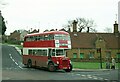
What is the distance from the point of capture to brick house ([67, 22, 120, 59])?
72.4 m

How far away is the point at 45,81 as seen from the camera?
23031 mm

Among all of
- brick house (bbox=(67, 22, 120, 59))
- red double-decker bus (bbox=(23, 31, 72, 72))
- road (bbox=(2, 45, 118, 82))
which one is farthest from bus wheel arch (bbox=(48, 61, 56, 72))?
brick house (bbox=(67, 22, 120, 59))

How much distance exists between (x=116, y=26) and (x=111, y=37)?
120 inches

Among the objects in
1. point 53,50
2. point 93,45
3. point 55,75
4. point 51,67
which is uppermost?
point 93,45

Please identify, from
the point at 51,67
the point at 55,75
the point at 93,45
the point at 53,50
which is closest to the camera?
the point at 55,75

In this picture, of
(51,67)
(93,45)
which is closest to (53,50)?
(51,67)

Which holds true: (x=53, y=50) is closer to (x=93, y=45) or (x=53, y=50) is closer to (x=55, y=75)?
(x=55, y=75)

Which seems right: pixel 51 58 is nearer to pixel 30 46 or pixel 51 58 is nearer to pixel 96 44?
pixel 30 46

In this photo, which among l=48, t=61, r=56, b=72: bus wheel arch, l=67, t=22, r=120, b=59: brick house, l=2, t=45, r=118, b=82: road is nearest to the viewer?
l=2, t=45, r=118, b=82: road

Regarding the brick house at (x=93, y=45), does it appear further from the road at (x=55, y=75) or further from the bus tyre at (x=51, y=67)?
the road at (x=55, y=75)

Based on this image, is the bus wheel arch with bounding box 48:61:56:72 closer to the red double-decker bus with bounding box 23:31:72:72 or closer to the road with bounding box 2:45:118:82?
the red double-decker bus with bounding box 23:31:72:72

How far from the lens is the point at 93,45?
243 ft

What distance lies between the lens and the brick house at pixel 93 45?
72.4 m

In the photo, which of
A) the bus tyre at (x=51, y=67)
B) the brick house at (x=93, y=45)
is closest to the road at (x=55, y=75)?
the bus tyre at (x=51, y=67)
